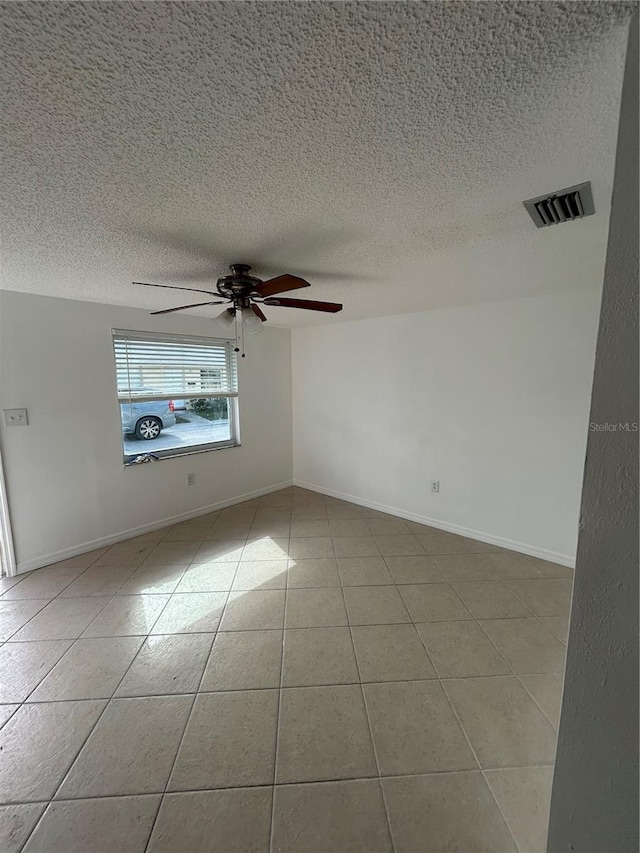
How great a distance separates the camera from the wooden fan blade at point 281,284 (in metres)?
1.53

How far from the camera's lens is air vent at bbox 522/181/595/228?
1.19 metres

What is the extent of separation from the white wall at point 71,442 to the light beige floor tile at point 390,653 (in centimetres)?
237

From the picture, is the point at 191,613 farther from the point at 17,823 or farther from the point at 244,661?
the point at 17,823

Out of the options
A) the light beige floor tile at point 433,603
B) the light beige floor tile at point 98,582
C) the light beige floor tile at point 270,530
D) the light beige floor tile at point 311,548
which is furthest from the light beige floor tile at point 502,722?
the light beige floor tile at point 98,582

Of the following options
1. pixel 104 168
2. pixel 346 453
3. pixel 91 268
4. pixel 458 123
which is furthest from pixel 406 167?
pixel 346 453

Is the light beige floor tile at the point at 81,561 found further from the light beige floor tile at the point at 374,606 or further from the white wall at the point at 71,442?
the light beige floor tile at the point at 374,606

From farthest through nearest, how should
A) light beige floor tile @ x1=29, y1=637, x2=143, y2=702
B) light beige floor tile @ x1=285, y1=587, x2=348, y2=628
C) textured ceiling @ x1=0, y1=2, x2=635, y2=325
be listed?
light beige floor tile @ x1=285, y1=587, x2=348, y2=628 < light beige floor tile @ x1=29, y1=637, x2=143, y2=702 < textured ceiling @ x1=0, y1=2, x2=635, y2=325

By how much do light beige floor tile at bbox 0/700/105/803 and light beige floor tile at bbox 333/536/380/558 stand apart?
1.81 m

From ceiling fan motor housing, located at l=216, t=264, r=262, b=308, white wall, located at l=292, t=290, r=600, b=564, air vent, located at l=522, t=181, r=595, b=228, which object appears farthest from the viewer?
white wall, located at l=292, t=290, r=600, b=564

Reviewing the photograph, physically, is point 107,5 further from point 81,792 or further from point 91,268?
point 81,792

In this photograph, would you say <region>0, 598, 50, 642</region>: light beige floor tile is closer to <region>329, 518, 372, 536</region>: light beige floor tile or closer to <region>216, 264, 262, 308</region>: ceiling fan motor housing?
<region>329, 518, 372, 536</region>: light beige floor tile

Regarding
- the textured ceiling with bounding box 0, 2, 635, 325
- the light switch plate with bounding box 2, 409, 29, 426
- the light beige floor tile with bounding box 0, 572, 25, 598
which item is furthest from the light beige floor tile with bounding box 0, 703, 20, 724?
the textured ceiling with bounding box 0, 2, 635, 325

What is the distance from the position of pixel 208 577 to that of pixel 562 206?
295 cm

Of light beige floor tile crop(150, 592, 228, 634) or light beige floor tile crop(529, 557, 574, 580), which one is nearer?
light beige floor tile crop(150, 592, 228, 634)
